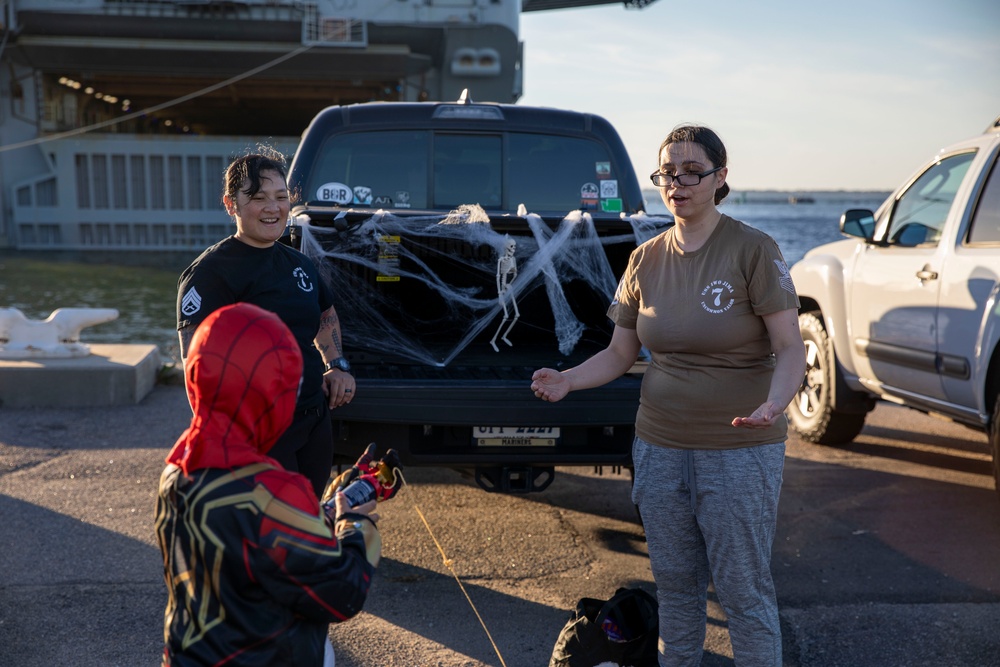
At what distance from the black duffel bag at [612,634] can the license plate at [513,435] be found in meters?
0.97

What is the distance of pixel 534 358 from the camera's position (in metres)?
4.75

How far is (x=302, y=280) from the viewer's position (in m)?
3.12

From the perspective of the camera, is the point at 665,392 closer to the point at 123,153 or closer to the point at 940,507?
the point at 940,507

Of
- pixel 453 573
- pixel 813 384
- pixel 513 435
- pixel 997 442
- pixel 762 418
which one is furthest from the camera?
pixel 813 384

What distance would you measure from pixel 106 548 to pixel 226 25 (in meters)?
23.8

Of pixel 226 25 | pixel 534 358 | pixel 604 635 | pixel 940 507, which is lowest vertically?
pixel 940 507

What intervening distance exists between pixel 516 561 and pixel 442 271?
1.52 meters

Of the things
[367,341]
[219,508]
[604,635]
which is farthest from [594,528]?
[219,508]

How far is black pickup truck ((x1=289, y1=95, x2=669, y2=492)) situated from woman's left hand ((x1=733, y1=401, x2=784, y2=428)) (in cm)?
141

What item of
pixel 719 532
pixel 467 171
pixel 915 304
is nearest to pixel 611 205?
pixel 467 171

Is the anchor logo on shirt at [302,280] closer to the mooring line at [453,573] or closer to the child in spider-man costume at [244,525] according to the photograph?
the mooring line at [453,573]

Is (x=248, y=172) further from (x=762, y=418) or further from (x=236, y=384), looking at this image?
(x=762, y=418)

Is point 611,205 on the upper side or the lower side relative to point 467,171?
lower

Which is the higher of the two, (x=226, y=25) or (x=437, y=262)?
(x=226, y=25)
